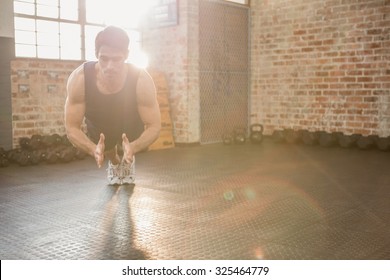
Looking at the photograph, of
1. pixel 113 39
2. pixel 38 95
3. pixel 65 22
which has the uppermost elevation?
pixel 65 22

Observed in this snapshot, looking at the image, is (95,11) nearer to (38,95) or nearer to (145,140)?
(38,95)

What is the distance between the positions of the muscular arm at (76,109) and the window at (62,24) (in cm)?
377

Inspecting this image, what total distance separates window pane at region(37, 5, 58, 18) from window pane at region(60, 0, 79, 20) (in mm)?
107

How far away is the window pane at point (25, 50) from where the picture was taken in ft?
22.1

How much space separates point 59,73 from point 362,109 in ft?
16.7

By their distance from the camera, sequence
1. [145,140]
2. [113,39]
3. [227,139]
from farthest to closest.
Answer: [227,139] < [145,140] < [113,39]

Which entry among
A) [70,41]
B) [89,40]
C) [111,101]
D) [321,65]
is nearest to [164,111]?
[89,40]

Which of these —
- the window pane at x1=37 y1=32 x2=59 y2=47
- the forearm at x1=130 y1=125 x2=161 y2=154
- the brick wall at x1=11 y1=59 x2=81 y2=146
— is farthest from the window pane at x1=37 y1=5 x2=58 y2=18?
the forearm at x1=130 y1=125 x2=161 y2=154

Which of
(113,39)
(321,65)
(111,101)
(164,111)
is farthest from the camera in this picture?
(321,65)

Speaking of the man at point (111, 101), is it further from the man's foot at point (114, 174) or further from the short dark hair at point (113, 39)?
the man's foot at point (114, 174)

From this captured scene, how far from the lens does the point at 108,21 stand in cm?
782

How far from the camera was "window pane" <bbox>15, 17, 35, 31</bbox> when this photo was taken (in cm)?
670

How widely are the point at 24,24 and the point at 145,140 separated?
173 inches

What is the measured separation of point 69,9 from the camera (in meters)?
7.29
